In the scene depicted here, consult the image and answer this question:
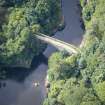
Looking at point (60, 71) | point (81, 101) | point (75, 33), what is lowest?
point (81, 101)

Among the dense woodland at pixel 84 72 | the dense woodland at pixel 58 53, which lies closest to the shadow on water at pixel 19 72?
the dense woodland at pixel 58 53

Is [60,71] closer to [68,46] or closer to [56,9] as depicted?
[68,46]

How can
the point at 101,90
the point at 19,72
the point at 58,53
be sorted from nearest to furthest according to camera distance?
the point at 101,90
the point at 58,53
the point at 19,72

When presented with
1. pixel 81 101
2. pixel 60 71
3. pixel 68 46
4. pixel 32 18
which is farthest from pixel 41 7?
pixel 81 101

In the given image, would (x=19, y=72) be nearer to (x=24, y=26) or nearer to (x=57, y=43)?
(x=24, y=26)

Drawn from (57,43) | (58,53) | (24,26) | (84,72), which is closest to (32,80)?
(58,53)

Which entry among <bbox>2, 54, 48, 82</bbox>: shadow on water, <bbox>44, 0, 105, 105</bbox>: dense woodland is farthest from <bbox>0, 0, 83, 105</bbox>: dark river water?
<bbox>44, 0, 105, 105</bbox>: dense woodland

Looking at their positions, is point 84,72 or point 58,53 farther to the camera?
point 58,53
